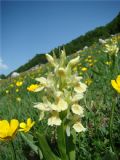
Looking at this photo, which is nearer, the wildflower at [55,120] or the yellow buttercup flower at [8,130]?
the wildflower at [55,120]

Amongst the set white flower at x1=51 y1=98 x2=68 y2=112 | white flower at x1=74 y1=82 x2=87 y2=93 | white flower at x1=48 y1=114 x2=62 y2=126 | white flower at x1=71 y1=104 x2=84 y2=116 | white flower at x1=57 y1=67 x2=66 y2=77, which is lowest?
white flower at x1=48 y1=114 x2=62 y2=126

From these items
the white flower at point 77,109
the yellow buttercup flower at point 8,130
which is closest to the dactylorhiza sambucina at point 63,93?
Result: the white flower at point 77,109

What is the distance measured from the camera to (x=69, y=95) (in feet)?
5.84

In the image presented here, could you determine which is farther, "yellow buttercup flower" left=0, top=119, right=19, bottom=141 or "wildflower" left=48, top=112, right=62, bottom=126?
"yellow buttercup flower" left=0, top=119, right=19, bottom=141

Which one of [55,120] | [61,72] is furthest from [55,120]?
[61,72]

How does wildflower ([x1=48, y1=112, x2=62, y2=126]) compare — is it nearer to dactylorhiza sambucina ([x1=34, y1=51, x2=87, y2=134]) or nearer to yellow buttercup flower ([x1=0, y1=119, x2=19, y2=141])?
dactylorhiza sambucina ([x1=34, y1=51, x2=87, y2=134])

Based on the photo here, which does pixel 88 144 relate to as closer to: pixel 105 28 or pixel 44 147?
pixel 44 147

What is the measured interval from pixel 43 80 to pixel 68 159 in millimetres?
470

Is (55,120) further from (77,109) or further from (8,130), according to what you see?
(8,130)

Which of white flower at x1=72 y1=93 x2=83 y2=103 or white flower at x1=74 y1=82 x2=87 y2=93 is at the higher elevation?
white flower at x1=74 y1=82 x2=87 y2=93

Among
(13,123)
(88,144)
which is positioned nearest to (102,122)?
(88,144)

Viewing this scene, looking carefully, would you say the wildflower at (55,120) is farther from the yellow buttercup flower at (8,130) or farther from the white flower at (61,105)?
the yellow buttercup flower at (8,130)

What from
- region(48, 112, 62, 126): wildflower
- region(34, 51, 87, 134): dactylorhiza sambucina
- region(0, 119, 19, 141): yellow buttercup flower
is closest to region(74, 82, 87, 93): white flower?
region(34, 51, 87, 134): dactylorhiza sambucina

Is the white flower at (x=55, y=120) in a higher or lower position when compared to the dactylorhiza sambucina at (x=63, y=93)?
lower
